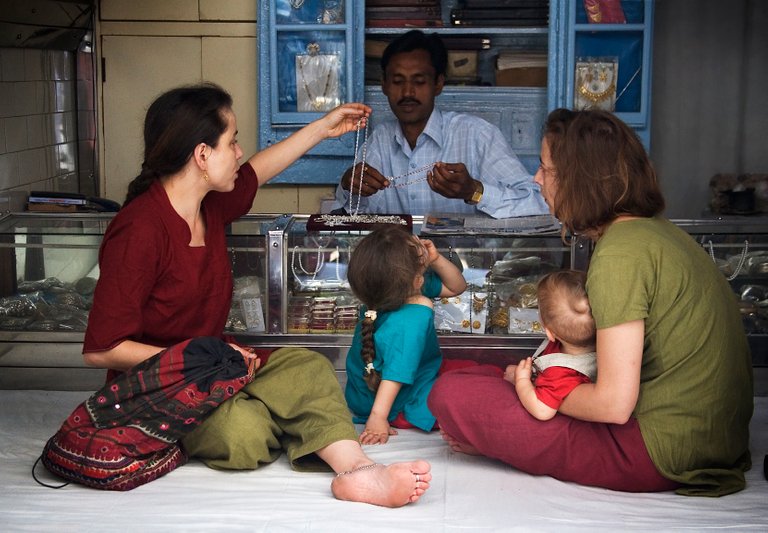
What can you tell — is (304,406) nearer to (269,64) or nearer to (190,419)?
(190,419)

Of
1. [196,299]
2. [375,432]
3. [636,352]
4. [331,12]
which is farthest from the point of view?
[331,12]

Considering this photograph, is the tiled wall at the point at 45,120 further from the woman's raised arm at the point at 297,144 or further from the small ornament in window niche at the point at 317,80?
the woman's raised arm at the point at 297,144

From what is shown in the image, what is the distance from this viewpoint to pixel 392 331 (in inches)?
119

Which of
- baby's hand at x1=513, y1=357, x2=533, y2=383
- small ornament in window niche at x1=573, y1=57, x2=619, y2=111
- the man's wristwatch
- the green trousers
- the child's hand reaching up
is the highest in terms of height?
small ornament in window niche at x1=573, y1=57, x2=619, y2=111

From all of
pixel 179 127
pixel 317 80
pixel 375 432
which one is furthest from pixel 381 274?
pixel 317 80

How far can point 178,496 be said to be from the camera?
8.41ft

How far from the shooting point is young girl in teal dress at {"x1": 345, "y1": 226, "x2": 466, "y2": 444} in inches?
119

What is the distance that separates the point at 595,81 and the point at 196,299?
294 centimetres

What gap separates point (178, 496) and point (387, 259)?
3.04ft

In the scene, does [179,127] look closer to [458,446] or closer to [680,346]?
[458,446]

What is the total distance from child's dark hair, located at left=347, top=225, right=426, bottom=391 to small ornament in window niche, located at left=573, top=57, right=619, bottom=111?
2338 millimetres

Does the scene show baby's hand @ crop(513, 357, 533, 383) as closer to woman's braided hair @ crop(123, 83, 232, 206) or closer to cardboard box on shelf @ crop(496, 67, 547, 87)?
woman's braided hair @ crop(123, 83, 232, 206)

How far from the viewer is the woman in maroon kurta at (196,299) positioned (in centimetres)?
265

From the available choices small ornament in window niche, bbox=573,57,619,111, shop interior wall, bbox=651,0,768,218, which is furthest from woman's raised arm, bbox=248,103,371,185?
shop interior wall, bbox=651,0,768,218
